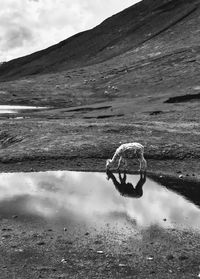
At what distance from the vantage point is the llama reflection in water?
31.1 metres

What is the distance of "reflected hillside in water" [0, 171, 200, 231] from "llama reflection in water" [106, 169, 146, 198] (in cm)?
8

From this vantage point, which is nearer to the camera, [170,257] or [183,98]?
[170,257]

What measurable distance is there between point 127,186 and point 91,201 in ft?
15.1

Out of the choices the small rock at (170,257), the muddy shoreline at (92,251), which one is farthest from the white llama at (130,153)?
the small rock at (170,257)

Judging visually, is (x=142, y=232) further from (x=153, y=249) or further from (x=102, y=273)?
(x=102, y=273)

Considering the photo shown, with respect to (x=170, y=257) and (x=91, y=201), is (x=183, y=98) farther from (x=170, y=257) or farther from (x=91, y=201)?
(x=170, y=257)

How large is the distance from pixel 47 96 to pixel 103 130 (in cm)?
10032

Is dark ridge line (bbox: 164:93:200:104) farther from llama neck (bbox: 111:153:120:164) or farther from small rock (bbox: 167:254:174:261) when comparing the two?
small rock (bbox: 167:254:174:261)

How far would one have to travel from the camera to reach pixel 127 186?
33.1 meters

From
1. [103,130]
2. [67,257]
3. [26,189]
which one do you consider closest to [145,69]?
[103,130]

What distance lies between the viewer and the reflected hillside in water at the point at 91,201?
86.5ft

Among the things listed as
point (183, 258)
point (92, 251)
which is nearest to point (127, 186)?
point (92, 251)

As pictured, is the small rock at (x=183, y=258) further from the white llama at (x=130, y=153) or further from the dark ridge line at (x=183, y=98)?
the dark ridge line at (x=183, y=98)

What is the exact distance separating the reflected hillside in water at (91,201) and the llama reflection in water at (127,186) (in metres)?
0.08
